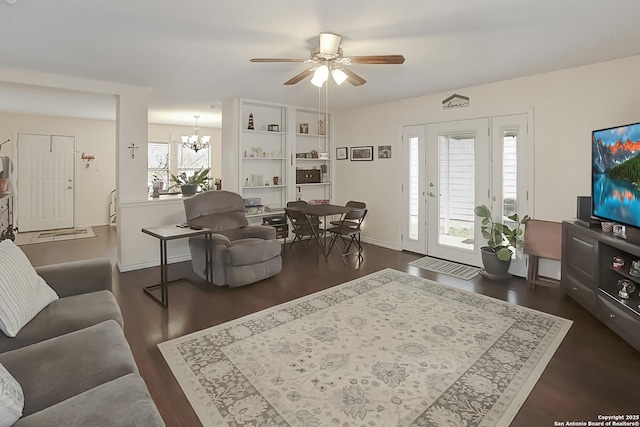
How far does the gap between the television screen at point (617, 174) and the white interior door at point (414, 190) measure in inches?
93.6

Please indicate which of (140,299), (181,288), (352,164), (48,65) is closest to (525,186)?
(352,164)

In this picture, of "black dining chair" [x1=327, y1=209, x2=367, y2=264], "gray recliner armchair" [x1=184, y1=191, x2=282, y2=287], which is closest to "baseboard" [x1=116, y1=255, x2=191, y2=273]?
"gray recliner armchair" [x1=184, y1=191, x2=282, y2=287]

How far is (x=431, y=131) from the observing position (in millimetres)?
5258

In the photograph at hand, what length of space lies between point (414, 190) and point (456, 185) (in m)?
0.75

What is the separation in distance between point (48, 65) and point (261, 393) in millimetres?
4074

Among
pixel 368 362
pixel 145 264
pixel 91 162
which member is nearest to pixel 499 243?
pixel 368 362

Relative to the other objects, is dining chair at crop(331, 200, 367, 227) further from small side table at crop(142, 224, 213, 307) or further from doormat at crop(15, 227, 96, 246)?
doormat at crop(15, 227, 96, 246)

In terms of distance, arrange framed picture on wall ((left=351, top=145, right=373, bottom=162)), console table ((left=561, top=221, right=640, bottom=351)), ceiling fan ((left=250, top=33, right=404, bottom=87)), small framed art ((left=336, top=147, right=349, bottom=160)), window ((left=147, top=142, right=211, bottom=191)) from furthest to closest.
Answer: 1. window ((left=147, top=142, right=211, bottom=191))
2. small framed art ((left=336, top=147, right=349, bottom=160))
3. framed picture on wall ((left=351, top=145, right=373, bottom=162))
4. ceiling fan ((left=250, top=33, right=404, bottom=87))
5. console table ((left=561, top=221, right=640, bottom=351))

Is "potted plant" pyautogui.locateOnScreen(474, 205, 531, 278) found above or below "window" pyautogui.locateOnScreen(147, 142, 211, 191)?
below

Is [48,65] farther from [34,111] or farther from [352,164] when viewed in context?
[352,164]

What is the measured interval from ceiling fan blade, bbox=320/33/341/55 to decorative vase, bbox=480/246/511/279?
10.0 ft

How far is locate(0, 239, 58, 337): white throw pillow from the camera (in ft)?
5.97

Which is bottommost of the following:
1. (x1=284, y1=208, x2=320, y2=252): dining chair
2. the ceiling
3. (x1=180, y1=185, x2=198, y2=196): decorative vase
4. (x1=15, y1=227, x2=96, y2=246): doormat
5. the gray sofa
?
the gray sofa

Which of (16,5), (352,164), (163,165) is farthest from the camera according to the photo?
(163,165)
